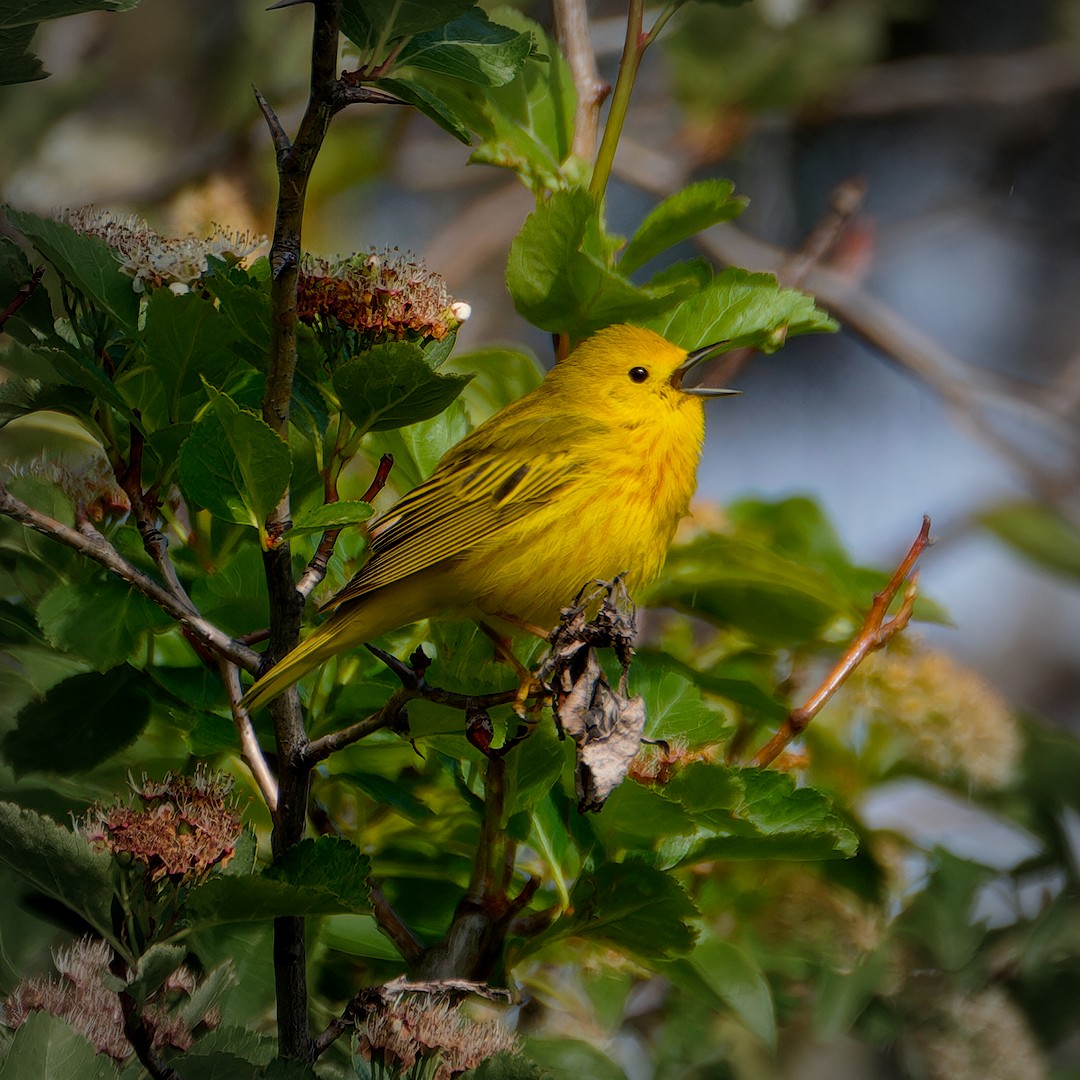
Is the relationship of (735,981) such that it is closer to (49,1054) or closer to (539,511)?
(539,511)

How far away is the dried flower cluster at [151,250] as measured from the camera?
51.4 inches

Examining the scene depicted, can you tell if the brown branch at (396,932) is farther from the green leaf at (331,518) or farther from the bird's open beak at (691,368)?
the bird's open beak at (691,368)

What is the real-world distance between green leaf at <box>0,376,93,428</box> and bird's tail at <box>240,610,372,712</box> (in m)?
0.32

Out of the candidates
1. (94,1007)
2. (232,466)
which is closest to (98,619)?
(232,466)

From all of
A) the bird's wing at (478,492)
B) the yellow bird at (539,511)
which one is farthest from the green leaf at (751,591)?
the bird's wing at (478,492)

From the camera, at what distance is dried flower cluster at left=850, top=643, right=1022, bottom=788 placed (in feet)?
6.73

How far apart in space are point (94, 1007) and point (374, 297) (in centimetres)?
69

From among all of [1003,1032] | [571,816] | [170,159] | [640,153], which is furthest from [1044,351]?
[571,816]

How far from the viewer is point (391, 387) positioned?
1.18 metres

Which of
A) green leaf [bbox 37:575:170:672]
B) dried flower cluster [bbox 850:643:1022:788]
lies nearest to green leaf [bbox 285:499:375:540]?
green leaf [bbox 37:575:170:672]

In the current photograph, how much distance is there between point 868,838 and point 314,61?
1.43 meters

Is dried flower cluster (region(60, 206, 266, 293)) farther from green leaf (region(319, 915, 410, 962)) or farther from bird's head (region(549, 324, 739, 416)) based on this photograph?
bird's head (region(549, 324, 739, 416))

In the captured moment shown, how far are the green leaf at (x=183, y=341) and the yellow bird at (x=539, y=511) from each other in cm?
32

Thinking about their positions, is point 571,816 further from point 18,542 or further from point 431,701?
point 18,542
